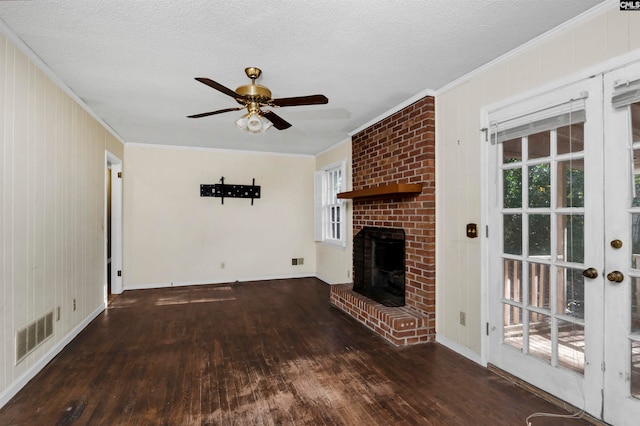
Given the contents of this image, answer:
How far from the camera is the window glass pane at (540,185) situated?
7.63ft

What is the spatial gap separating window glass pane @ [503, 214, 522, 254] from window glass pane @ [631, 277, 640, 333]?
2.30 ft

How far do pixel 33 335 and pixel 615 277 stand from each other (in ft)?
13.3

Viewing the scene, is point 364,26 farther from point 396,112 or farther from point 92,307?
point 92,307

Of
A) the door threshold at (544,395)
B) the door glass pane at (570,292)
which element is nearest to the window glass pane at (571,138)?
the door glass pane at (570,292)

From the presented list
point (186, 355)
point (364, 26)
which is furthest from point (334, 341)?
point (364, 26)

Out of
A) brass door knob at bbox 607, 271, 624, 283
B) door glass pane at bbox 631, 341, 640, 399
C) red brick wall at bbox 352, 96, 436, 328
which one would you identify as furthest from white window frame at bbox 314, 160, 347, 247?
door glass pane at bbox 631, 341, 640, 399

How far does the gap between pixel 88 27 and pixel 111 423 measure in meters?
2.52

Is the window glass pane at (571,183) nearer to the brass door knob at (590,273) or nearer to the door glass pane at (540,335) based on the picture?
the brass door knob at (590,273)

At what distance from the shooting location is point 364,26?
2.17 metres

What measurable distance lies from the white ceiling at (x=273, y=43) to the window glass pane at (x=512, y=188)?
0.93m

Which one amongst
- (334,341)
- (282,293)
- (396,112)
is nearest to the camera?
(334,341)

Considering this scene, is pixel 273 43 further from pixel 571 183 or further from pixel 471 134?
pixel 571 183

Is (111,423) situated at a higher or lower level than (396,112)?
lower

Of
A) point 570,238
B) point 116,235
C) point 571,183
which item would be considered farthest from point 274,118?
point 116,235
